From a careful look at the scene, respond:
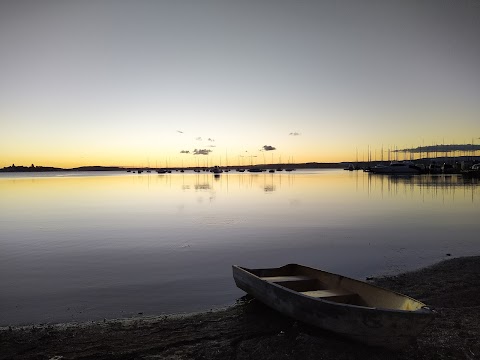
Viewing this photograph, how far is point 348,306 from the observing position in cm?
742

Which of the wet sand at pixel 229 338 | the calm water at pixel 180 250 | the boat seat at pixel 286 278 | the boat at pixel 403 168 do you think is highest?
the boat at pixel 403 168

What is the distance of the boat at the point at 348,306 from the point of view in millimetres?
7012

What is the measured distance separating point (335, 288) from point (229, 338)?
3204mm

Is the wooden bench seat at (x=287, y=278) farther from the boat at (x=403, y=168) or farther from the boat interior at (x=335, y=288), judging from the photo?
the boat at (x=403, y=168)

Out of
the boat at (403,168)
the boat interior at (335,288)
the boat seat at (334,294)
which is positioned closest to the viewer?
the boat interior at (335,288)

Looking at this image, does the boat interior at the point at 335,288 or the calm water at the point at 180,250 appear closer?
the boat interior at the point at 335,288

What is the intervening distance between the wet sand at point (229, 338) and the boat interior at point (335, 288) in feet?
2.96

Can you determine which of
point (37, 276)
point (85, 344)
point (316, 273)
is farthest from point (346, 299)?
point (37, 276)

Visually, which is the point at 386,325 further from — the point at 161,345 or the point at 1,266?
the point at 1,266

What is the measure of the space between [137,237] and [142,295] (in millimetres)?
11585

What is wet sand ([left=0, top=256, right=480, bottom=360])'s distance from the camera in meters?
7.70

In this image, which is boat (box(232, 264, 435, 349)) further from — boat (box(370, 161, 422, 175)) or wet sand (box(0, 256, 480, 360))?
boat (box(370, 161, 422, 175))

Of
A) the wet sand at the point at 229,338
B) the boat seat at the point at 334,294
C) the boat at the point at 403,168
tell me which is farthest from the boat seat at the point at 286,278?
the boat at the point at 403,168

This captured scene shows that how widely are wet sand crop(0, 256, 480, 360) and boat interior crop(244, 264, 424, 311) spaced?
90 cm
